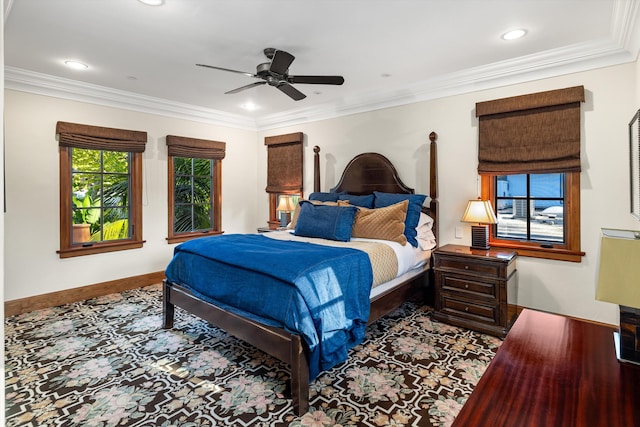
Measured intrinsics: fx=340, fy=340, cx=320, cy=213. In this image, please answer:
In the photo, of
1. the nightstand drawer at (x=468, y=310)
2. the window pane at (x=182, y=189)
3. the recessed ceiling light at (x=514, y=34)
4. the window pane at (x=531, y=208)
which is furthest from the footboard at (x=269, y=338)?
the recessed ceiling light at (x=514, y=34)

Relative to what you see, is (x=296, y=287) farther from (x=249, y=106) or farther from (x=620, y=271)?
(x=249, y=106)

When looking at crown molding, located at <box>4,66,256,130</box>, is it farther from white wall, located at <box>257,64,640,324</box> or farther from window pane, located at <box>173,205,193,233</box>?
white wall, located at <box>257,64,640,324</box>

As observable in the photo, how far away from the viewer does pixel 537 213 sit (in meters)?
3.56

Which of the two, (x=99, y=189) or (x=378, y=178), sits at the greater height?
(x=378, y=178)

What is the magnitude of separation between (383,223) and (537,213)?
1.61 m

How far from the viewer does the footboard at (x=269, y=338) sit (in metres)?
2.12

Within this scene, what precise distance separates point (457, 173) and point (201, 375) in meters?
3.28

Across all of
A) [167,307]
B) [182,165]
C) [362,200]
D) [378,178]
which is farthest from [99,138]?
[378,178]

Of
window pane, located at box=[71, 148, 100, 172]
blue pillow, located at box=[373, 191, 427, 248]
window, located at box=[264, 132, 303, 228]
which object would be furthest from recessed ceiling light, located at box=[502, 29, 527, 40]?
window pane, located at box=[71, 148, 100, 172]

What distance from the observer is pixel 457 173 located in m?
3.90

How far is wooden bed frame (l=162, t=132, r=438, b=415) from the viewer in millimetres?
2146

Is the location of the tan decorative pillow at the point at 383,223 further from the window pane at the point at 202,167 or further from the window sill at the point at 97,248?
the window sill at the point at 97,248

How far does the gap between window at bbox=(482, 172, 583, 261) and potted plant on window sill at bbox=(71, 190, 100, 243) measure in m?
4.80

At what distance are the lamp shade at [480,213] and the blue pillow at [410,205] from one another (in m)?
0.51
